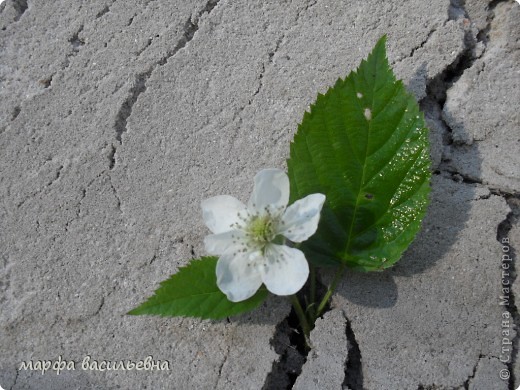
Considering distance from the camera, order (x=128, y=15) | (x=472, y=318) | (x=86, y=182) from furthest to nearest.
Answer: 1. (x=128, y=15)
2. (x=86, y=182)
3. (x=472, y=318)

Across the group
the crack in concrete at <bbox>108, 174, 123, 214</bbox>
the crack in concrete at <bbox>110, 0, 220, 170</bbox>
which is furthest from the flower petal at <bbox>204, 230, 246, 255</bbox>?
the crack in concrete at <bbox>110, 0, 220, 170</bbox>

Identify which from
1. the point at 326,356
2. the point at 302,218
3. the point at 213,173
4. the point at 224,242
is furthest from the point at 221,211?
the point at 326,356

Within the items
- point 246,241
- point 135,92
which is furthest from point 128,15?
point 246,241

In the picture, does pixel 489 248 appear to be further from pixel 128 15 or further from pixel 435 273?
pixel 128 15

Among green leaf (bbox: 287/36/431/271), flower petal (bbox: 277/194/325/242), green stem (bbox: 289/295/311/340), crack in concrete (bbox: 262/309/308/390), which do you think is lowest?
crack in concrete (bbox: 262/309/308/390)

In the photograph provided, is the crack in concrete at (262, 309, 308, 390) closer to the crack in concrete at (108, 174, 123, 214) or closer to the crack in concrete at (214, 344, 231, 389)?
the crack in concrete at (214, 344, 231, 389)

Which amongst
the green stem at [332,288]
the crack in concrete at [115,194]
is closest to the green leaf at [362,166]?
the green stem at [332,288]

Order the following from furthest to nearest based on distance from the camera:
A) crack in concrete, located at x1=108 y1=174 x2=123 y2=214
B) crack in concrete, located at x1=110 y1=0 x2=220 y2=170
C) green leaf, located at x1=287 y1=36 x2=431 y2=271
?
1. crack in concrete, located at x1=110 y1=0 x2=220 y2=170
2. crack in concrete, located at x1=108 y1=174 x2=123 y2=214
3. green leaf, located at x1=287 y1=36 x2=431 y2=271

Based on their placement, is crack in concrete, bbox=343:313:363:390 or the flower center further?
crack in concrete, bbox=343:313:363:390
